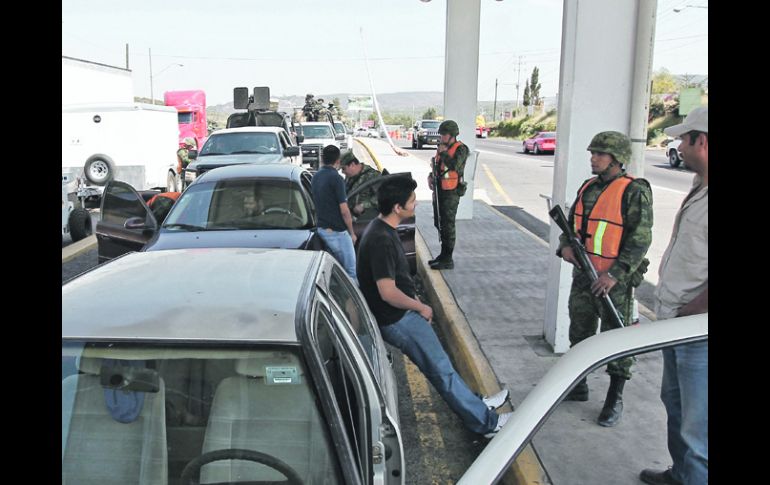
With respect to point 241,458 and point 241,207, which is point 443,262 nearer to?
point 241,207

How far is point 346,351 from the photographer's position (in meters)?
2.79

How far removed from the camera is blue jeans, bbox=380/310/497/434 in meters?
4.19

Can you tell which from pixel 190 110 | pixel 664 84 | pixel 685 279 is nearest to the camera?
pixel 685 279

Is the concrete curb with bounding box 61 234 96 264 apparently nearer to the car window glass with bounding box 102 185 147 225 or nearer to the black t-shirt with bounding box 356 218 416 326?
the car window glass with bounding box 102 185 147 225

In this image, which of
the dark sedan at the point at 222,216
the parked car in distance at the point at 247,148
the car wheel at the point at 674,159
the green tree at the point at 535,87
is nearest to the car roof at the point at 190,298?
the dark sedan at the point at 222,216

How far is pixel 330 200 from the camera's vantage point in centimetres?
680

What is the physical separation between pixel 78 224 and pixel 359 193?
6205mm

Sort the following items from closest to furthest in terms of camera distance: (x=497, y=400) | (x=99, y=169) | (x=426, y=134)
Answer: (x=497, y=400) → (x=99, y=169) → (x=426, y=134)

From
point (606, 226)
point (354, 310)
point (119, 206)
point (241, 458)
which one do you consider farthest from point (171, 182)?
point (241, 458)
